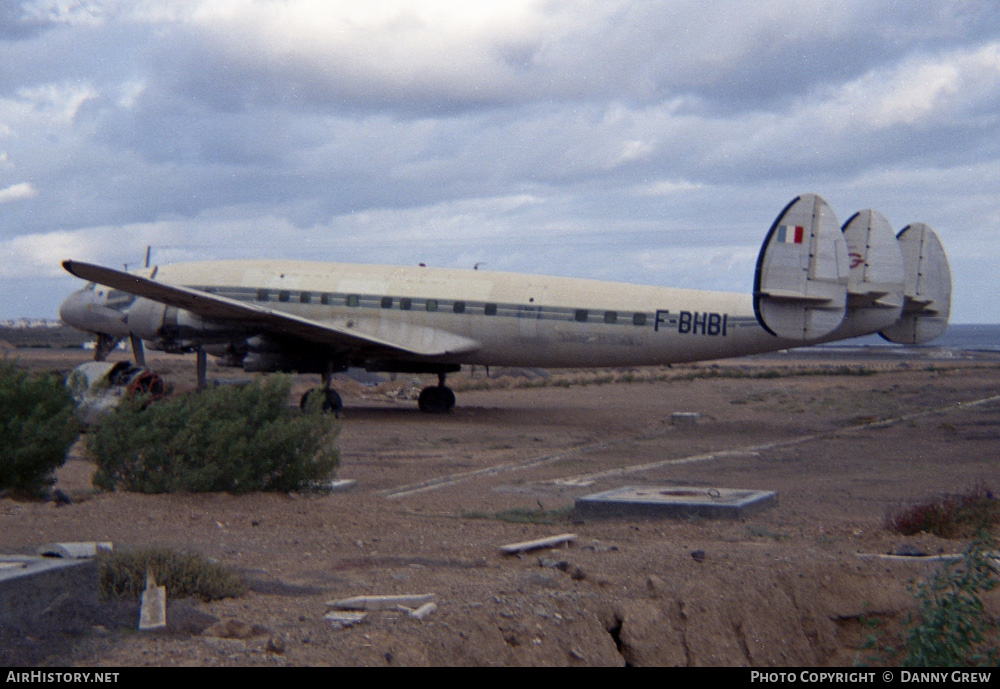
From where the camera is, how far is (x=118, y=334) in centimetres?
2639

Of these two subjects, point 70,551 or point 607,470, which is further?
point 607,470

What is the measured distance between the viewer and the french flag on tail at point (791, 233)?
→ 21312mm

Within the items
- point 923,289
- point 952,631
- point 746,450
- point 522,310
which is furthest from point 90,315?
point 952,631

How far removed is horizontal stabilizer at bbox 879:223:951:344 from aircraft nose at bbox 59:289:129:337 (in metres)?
20.8

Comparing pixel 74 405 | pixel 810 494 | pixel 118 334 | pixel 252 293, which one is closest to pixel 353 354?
pixel 252 293

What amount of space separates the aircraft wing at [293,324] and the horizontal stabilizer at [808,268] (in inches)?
311

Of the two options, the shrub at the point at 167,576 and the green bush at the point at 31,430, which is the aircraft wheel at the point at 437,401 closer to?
the green bush at the point at 31,430

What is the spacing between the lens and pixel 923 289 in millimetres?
23188

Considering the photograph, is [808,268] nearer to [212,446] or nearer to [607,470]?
[607,470]

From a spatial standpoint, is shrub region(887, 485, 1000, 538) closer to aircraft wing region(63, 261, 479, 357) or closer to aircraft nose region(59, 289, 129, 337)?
aircraft wing region(63, 261, 479, 357)

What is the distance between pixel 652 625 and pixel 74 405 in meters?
8.81

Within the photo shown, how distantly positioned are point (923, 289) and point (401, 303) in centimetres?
1355

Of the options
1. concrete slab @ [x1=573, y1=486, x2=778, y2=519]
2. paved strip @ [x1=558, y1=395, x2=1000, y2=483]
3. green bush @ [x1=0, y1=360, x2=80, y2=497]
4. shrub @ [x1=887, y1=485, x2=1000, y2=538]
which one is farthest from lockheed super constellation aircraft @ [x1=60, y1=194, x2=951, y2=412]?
shrub @ [x1=887, y1=485, x2=1000, y2=538]
